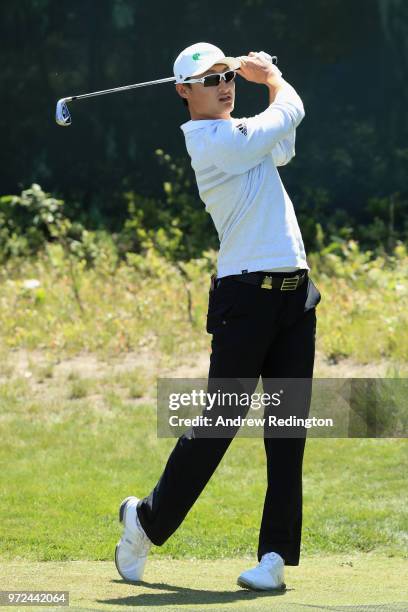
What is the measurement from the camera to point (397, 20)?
45.3 ft

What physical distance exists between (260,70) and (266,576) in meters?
1.91

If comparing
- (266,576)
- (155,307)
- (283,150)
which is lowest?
(266,576)

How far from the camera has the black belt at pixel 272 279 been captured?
4.74 meters

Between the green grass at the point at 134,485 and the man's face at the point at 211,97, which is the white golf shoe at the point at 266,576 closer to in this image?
the green grass at the point at 134,485

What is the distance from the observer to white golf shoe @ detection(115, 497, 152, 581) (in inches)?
197

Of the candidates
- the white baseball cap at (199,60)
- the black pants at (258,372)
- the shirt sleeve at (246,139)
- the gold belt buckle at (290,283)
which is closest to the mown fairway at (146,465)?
the black pants at (258,372)

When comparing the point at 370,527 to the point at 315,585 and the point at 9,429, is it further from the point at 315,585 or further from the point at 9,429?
the point at 9,429

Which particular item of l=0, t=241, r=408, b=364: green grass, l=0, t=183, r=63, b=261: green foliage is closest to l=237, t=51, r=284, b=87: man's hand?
l=0, t=241, r=408, b=364: green grass

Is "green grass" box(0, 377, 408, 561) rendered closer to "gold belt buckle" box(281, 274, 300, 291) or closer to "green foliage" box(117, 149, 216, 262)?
"gold belt buckle" box(281, 274, 300, 291)

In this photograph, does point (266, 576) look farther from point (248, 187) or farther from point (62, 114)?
point (62, 114)

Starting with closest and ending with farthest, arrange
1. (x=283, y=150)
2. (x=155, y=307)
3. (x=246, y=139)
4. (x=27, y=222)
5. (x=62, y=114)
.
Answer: (x=246, y=139), (x=283, y=150), (x=62, y=114), (x=155, y=307), (x=27, y=222)

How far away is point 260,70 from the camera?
502 centimetres

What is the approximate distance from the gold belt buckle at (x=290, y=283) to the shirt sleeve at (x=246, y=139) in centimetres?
42

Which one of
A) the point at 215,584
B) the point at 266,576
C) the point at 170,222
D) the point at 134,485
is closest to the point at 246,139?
the point at 266,576
